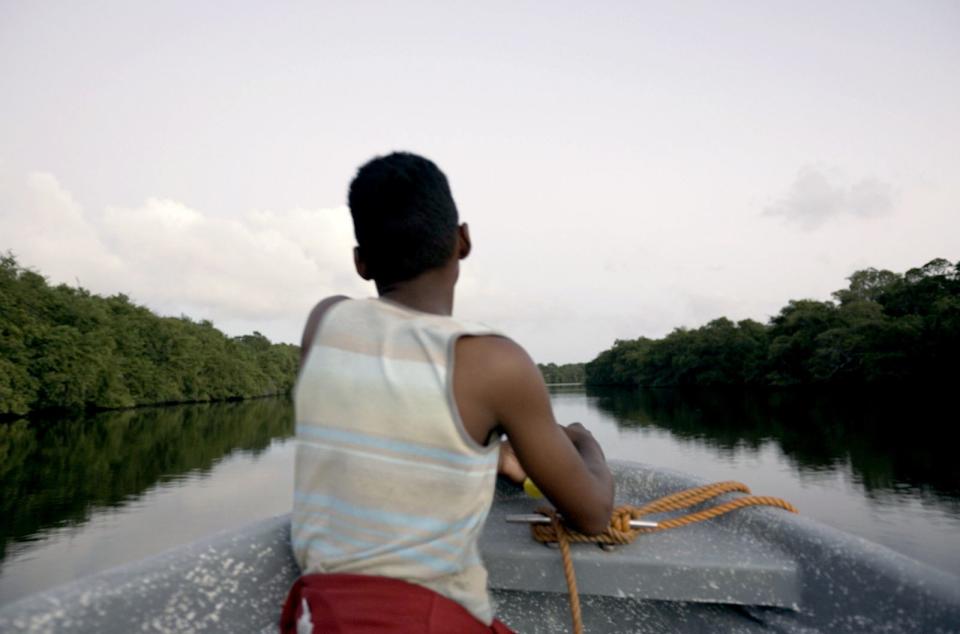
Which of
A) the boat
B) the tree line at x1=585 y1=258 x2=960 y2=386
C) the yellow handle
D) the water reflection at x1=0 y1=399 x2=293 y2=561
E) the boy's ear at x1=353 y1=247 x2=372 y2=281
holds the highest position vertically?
the tree line at x1=585 y1=258 x2=960 y2=386

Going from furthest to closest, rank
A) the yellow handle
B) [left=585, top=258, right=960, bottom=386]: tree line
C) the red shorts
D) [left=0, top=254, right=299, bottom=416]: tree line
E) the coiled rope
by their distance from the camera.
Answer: [left=0, top=254, right=299, bottom=416]: tree line
[left=585, top=258, right=960, bottom=386]: tree line
the yellow handle
the coiled rope
the red shorts

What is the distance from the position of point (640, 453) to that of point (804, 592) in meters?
27.6

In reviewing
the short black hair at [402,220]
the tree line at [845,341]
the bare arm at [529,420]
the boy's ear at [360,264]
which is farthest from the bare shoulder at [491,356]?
the tree line at [845,341]

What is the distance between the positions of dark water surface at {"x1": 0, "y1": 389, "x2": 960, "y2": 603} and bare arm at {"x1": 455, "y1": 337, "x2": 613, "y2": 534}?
1474 centimetres

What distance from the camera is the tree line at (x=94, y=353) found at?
40.3 meters

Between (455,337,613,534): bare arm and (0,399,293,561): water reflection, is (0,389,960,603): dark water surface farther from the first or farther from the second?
(455,337,613,534): bare arm

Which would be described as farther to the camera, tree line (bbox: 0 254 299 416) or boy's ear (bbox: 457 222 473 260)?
tree line (bbox: 0 254 299 416)

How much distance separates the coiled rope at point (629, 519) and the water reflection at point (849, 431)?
20492 mm

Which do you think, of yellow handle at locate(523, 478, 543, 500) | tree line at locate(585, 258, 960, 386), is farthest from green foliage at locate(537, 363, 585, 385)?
yellow handle at locate(523, 478, 543, 500)

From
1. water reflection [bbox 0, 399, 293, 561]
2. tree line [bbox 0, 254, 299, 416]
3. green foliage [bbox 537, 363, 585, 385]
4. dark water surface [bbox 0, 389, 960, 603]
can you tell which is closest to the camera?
dark water surface [bbox 0, 389, 960, 603]

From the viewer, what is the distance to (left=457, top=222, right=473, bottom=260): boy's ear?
61.4 inches

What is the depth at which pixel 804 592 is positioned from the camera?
1.82 m

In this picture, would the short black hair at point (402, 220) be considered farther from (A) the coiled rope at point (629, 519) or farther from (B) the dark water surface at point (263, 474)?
(B) the dark water surface at point (263, 474)

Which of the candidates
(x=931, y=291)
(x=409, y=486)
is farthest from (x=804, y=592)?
(x=931, y=291)
